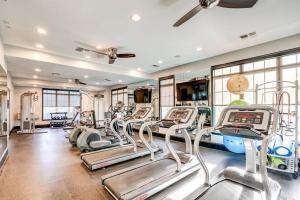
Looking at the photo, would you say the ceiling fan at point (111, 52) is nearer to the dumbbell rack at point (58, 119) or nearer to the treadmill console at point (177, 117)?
the treadmill console at point (177, 117)

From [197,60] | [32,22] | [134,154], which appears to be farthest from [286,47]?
[32,22]

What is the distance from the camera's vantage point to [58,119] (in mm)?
12039

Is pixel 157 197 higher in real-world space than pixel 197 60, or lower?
lower

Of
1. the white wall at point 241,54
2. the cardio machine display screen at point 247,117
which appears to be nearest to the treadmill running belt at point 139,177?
the cardio machine display screen at point 247,117

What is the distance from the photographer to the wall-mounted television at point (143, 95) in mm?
9531

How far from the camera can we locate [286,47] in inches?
185

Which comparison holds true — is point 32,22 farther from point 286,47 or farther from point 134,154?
point 286,47

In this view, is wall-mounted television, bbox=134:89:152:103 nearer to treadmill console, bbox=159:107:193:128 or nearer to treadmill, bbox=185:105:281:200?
treadmill console, bbox=159:107:193:128

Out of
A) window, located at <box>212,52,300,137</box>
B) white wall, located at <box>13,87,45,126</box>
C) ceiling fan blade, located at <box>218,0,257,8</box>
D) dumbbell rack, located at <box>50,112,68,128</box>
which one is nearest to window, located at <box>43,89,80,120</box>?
white wall, located at <box>13,87,45,126</box>

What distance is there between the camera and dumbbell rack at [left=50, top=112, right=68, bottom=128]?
1168 cm

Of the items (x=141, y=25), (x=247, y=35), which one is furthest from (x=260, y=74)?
(x=141, y=25)

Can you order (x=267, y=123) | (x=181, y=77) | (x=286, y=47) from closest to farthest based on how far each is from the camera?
(x=267, y=123) → (x=286, y=47) → (x=181, y=77)

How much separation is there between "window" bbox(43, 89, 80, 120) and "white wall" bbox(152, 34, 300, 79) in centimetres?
892

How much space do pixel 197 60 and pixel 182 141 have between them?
3456 mm
